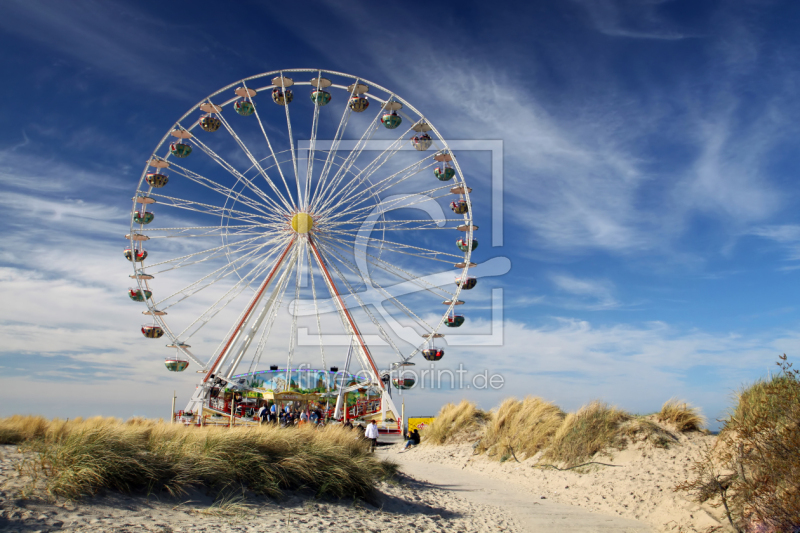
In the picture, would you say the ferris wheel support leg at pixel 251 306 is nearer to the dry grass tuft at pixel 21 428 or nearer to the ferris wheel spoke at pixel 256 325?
the ferris wheel spoke at pixel 256 325

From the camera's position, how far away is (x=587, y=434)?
12008 mm

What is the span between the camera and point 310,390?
2000 cm

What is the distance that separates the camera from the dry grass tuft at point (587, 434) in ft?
37.9

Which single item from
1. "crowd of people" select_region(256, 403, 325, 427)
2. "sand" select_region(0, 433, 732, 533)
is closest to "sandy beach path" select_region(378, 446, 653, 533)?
"sand" select_region(0, 433, 732, 533)

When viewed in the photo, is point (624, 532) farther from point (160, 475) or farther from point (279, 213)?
point (279, 213)

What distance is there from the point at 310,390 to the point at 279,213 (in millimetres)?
7349

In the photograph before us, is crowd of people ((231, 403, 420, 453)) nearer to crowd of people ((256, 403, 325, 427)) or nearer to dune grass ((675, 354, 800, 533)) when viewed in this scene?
crowd of people ((256, 403, 325, 427))

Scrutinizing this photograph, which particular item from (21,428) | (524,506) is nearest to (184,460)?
(21,428)

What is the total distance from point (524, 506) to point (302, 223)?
42.7 ft

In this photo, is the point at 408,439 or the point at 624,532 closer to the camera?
the point at 624,532

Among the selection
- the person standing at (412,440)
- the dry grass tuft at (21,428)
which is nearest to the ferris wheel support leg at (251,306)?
the person standing at (412,440)

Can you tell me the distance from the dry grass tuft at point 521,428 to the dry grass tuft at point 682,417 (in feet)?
8.98

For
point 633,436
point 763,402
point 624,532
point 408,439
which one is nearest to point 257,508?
point 624,532

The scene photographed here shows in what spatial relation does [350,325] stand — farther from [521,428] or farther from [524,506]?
[524,506]
